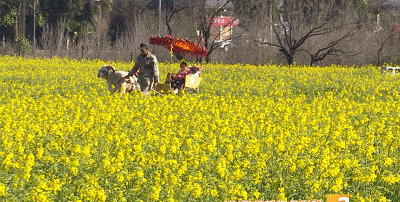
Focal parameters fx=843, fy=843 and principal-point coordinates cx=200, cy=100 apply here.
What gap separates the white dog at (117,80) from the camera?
56.1 feet

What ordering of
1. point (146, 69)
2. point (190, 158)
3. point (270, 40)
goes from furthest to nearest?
1. point (270, 40)
2. point (146, 69)
3. point (190, 158)

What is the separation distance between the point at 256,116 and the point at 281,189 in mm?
4945

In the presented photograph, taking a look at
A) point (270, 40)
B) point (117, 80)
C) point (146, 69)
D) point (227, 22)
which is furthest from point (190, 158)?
point (227, 22)

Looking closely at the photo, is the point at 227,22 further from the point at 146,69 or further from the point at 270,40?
the point at 146,69

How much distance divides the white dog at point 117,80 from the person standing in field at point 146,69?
0.18m

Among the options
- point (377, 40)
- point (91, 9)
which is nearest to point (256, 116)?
point (377, 40)

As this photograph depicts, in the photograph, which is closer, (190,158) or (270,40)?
(190,158)

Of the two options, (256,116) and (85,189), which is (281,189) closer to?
(85,189)

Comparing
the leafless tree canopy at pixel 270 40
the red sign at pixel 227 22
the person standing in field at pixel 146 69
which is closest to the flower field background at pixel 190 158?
the person standing in field at pixel 146 69

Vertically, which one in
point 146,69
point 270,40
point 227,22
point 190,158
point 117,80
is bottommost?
point 190,158

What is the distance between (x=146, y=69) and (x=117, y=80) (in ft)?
2.09

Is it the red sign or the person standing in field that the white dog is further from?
the red sign

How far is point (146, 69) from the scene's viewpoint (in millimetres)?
17156

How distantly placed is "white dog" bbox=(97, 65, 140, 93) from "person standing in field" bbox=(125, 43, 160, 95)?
0.60 ft
